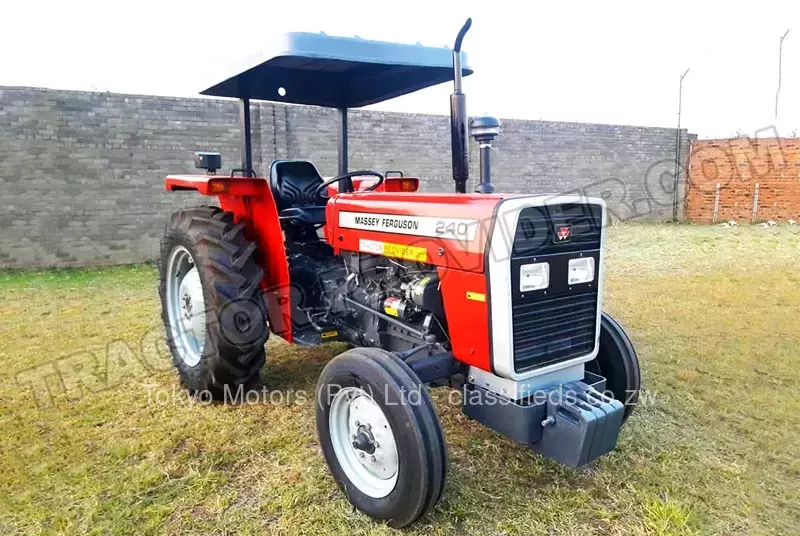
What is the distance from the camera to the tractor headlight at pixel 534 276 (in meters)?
2.08

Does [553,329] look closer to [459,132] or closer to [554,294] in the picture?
[554,294]

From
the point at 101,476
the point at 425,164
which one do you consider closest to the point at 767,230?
the point at 425,164

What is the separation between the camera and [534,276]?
2.12m

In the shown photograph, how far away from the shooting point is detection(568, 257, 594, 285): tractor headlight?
2.25 meters

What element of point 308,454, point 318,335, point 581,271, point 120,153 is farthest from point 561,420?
point 120,153

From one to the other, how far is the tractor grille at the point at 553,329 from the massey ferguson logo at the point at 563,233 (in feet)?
0.75

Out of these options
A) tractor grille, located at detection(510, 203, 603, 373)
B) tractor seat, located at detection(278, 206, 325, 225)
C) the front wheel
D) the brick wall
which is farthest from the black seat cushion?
the brick wall

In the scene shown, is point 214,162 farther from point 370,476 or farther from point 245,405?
point 370,476

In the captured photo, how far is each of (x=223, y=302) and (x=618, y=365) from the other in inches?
76.8

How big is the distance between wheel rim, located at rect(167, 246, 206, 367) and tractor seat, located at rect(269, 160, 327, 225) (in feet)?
2.17

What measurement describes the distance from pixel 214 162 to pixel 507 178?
855 cm

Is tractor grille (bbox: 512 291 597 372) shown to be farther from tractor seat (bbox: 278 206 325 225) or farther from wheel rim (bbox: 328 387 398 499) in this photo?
tractor seat (bbox: 278 206 325 225)

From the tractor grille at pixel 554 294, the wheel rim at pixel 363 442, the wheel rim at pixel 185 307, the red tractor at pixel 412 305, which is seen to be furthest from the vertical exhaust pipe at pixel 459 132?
the wheel rim at pixel 185 307

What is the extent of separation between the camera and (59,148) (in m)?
7.11
